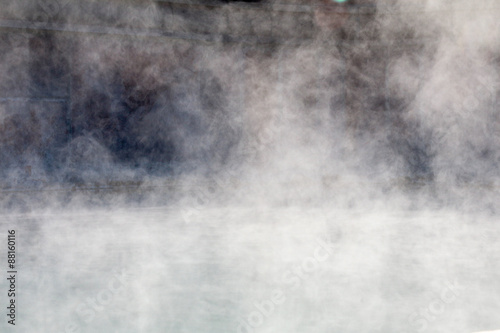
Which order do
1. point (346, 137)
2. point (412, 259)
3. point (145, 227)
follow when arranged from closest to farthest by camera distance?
point (412, 259) → point (145, 227) → point (346, 137)

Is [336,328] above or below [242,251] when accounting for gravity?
above

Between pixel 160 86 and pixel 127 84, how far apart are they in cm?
45

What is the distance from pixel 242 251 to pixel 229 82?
428 centimetres

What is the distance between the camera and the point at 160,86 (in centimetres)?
780

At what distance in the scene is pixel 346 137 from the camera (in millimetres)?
8641

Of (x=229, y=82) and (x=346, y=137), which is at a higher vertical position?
(x=229, y=82)

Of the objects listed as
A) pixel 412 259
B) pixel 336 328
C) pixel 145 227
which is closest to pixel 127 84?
pixel 145 227

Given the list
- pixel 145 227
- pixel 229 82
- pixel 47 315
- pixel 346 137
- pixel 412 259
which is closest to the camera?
pixel 47 315

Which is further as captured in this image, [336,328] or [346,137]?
[346,137]

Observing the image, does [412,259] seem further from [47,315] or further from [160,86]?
[160,86]

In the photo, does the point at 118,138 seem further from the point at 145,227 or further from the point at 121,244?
the point at 121,244

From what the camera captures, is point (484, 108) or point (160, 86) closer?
point (160, 86)

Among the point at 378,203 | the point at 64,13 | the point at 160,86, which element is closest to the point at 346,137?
the point at 378,203

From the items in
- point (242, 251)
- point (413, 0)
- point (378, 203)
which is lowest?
point (378, 203)
